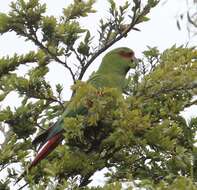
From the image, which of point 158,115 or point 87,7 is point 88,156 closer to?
point 158,115

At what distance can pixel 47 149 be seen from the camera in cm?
435

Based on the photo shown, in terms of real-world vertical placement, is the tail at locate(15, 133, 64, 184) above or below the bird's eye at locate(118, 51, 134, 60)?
below

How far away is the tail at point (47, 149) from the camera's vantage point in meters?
4.29

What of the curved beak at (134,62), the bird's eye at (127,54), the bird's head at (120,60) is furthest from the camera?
the bird's eye at (127,54)

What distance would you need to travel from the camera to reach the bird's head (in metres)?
5.35

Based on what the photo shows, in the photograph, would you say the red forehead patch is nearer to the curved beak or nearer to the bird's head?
the bird's head

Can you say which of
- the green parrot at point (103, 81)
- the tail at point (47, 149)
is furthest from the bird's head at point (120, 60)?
the tail at point (47, 149)

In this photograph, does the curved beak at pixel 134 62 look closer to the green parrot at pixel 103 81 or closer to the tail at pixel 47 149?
the green parrot at pixel 103 81

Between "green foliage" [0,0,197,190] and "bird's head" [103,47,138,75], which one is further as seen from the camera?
"bird's head" [103,47,138,75]

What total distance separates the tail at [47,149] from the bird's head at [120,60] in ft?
3.41

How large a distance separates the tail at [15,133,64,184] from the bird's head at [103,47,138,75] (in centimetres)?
104

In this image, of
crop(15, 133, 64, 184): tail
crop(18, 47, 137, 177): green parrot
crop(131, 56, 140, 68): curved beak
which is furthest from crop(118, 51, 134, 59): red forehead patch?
crop(15, 133, 64, 184): tail

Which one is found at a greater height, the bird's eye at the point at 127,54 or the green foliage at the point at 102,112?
the bird's eye at the point at 127,54

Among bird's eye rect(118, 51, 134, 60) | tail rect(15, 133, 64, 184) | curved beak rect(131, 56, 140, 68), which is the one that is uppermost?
bird's eye rect(118, 51, 134, 60)
